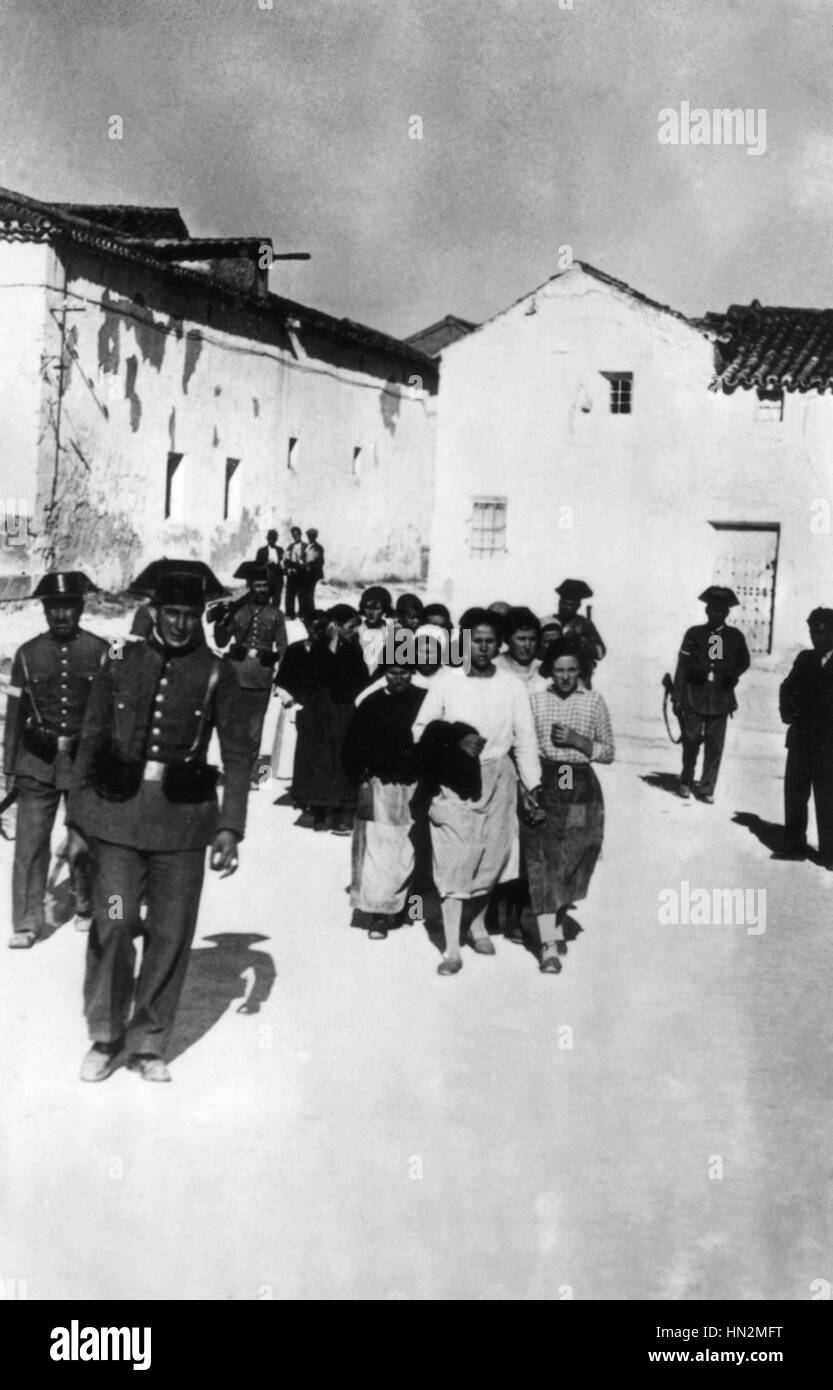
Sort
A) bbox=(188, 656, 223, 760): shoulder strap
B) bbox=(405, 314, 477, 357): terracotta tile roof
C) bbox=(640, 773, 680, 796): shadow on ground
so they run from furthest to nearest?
bbox=(405, 314, 477, 357): terracotta tile roof → bbox=(640, 773, 680, 796): shadow on ground → bbox=(188, 656, 223, 760): shoulder strap

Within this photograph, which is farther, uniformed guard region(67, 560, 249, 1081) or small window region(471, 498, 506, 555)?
small window region(471, 498, 506, 555)

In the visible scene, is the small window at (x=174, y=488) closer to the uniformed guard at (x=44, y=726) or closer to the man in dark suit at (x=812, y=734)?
the man in dark suit at (x=812, y=734)

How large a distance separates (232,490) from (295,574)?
407 cm

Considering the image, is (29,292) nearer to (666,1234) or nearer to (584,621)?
(584,621)

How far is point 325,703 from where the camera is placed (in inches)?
443

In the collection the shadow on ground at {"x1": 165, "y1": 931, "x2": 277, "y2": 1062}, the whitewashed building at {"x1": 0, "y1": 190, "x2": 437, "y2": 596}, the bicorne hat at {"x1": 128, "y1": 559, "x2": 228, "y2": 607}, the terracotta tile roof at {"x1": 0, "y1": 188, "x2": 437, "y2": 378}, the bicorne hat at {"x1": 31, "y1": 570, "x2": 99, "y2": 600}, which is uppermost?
the terracotta tile roof at {"x1": 0, "y1": 188, "x2": 437, "y2": 378}

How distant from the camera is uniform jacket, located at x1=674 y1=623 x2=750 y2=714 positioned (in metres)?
13.1

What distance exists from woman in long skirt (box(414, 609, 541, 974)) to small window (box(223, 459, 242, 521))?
69.0 ft

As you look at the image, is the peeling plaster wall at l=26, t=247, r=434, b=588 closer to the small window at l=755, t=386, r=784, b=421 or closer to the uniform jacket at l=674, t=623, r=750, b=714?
the small window at l=755, t=386, r=784, b=421

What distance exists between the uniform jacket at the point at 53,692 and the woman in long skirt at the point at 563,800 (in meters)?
2.22

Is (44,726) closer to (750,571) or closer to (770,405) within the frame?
(750,571)

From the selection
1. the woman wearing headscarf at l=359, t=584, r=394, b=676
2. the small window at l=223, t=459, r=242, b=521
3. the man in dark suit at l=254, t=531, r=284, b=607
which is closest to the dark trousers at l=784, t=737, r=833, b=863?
the woman wearing headscarf at l=359, t=584, r=394, b=676

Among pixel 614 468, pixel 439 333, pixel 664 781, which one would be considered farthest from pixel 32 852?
pixel 439 333

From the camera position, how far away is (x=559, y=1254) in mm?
4773
